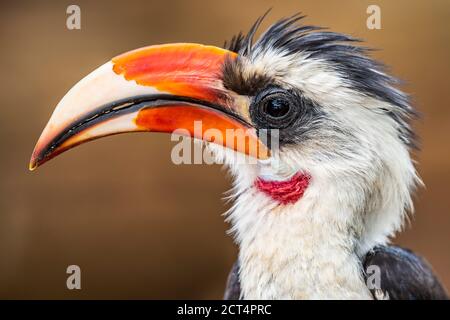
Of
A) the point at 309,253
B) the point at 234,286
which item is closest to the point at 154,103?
the point at 309,253

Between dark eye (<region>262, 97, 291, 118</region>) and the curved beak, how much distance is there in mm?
71

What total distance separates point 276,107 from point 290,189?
0.26m

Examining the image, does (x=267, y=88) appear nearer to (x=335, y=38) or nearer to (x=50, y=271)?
(x=335, y=38)

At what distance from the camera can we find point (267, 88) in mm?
2066

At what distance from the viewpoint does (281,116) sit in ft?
6.73

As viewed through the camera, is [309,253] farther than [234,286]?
No

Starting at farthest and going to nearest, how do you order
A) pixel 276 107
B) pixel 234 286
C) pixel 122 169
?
pixel 122 169, pixel 234 286, pixel 276 107

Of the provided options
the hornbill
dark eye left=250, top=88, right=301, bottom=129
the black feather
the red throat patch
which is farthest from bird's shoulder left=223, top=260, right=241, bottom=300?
the black feather

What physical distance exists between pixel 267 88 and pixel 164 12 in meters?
3.46

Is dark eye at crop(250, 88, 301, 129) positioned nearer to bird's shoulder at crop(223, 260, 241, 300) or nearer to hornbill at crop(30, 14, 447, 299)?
hornbill at crop(30, 14, 447, 299)

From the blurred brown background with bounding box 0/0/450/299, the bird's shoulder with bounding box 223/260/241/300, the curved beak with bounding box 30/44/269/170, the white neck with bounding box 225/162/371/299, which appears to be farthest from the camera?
the blurred brown background with bounding box 0/0/450/299

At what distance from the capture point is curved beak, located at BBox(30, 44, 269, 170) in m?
2.01

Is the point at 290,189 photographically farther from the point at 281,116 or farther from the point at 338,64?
the point at 338,64

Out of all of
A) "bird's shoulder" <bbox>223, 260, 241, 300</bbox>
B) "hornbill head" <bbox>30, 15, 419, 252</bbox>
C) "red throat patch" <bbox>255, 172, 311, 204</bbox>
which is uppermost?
"hornbill head" <bbox>30, 15, 419, 252</bbox>
